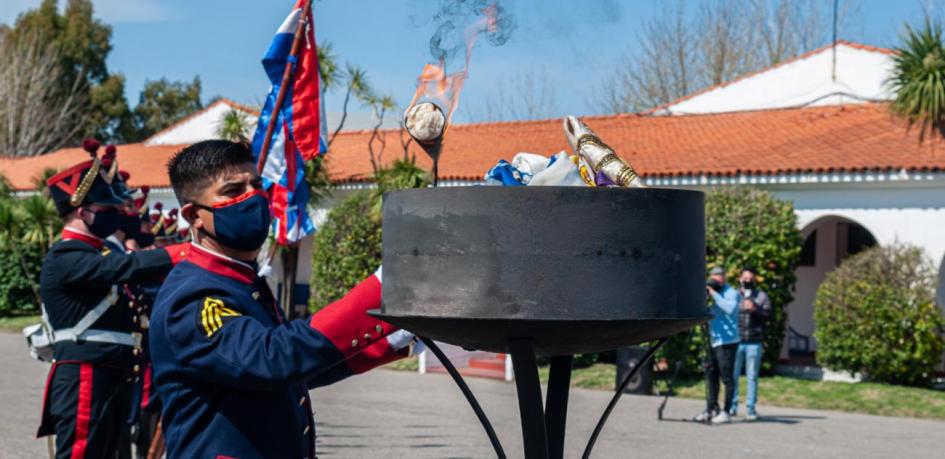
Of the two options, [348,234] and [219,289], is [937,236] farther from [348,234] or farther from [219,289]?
[219,289]

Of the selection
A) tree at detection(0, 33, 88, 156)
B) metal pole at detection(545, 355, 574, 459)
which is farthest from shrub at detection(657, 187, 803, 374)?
tree at detection(0, 33, 88, 156)

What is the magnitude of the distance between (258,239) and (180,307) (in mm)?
302

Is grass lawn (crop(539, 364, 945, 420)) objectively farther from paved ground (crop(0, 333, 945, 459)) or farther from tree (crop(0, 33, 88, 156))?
tree (crop(0, 33, 88, 156))

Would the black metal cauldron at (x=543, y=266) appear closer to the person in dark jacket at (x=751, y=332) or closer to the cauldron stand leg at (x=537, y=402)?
the cauldron stand leg at (x=537, y=402)

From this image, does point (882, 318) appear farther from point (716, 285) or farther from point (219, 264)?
point (219, 264)

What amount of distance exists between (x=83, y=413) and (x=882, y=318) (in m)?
13.4

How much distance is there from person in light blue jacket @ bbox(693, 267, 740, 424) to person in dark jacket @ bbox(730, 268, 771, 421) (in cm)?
26

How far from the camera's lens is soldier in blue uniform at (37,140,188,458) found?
544 centimetres

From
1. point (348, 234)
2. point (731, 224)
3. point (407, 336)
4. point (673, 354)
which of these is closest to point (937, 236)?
point (731, 224)

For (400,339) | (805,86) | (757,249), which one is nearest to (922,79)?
(757,249)

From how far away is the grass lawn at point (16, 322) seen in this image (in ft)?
87.1

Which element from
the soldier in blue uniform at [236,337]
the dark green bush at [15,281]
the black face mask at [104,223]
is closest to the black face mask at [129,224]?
the black face mask at [104,223]

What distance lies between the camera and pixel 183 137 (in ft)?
128

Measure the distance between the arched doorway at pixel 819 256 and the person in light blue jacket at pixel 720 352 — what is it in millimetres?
9718
